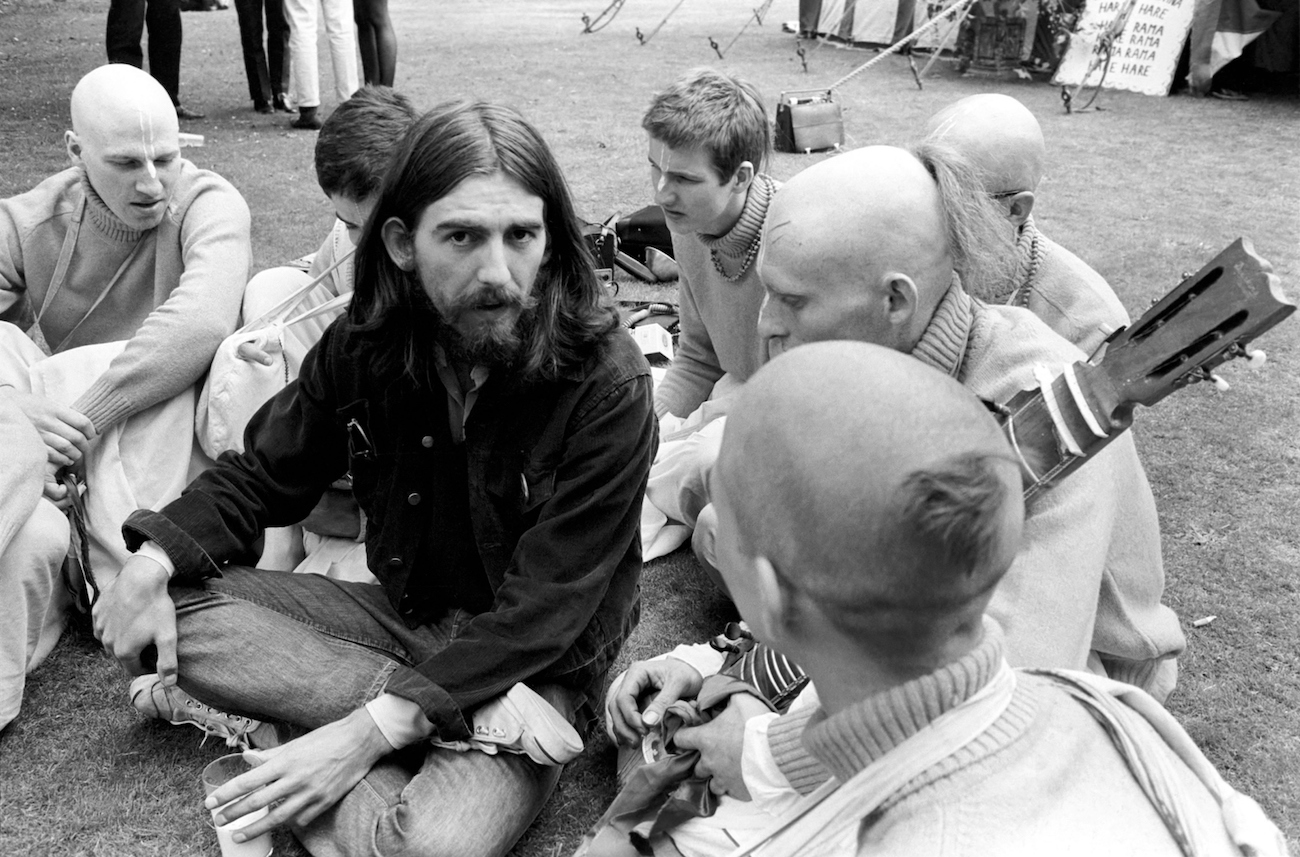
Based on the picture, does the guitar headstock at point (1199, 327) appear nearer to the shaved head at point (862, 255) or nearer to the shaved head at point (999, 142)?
the shaved head at point (862, 255)

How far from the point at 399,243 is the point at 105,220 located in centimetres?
174

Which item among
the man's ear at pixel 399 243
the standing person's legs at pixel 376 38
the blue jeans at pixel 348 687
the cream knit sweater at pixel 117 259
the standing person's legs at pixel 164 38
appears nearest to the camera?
the blue jeans at pixel 348 687

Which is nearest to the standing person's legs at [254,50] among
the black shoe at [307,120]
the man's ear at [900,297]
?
the black shoe at [307,120]

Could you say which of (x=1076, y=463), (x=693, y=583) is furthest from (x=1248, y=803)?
(x=693, y=583)

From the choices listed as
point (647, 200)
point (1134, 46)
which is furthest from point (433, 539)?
point (1134, 46)

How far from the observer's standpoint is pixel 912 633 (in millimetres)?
1410

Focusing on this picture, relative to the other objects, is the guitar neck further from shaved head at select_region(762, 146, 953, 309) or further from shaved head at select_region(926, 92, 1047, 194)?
shaved head at select_region(926, 92, 1047, 194)

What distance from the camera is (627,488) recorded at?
2760 millimetres

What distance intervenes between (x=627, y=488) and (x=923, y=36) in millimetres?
13702

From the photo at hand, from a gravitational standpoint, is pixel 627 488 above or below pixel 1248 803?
below

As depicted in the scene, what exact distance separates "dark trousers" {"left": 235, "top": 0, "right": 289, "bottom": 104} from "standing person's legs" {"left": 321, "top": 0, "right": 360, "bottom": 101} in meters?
1.35

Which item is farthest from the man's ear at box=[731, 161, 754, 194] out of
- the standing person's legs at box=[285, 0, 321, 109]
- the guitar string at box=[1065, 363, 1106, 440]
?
the standing person's legs at box=[285, 0, 321, 109]

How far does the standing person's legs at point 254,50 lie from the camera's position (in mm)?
10398

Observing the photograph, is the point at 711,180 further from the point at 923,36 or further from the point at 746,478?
the point at 923,36
